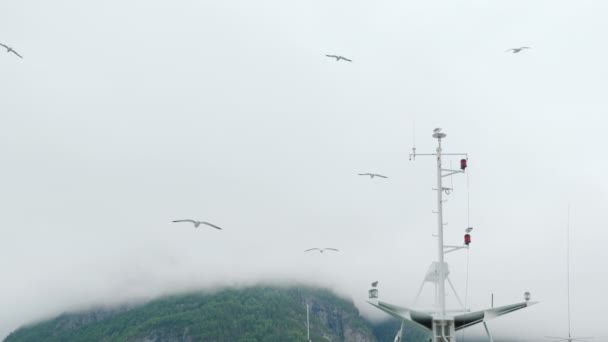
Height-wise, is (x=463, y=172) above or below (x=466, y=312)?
above

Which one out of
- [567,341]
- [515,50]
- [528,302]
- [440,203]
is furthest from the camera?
[515,50]

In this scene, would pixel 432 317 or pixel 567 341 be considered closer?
pixel 432 317

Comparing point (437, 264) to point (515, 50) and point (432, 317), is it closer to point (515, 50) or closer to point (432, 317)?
point (432, 317)

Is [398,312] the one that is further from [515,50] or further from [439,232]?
[515,50]

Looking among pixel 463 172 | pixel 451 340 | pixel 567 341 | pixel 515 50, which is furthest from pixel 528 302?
pixel 515 50

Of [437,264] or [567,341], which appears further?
[567,341]

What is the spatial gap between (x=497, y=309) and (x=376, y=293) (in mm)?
6438

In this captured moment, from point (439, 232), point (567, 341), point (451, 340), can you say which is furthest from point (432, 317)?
point (567, 341)

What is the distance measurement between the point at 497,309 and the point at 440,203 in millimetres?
6325

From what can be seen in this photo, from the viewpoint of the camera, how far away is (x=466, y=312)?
38062 millimetres

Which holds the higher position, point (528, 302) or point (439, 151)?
point (439, 151)

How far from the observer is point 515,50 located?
54250 mm

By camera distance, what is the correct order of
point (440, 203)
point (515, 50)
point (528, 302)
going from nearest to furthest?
point (528, 302)
point (440, 203)
point (515, 50)

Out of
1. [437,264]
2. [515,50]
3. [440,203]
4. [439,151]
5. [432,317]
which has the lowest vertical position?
[432,317]
